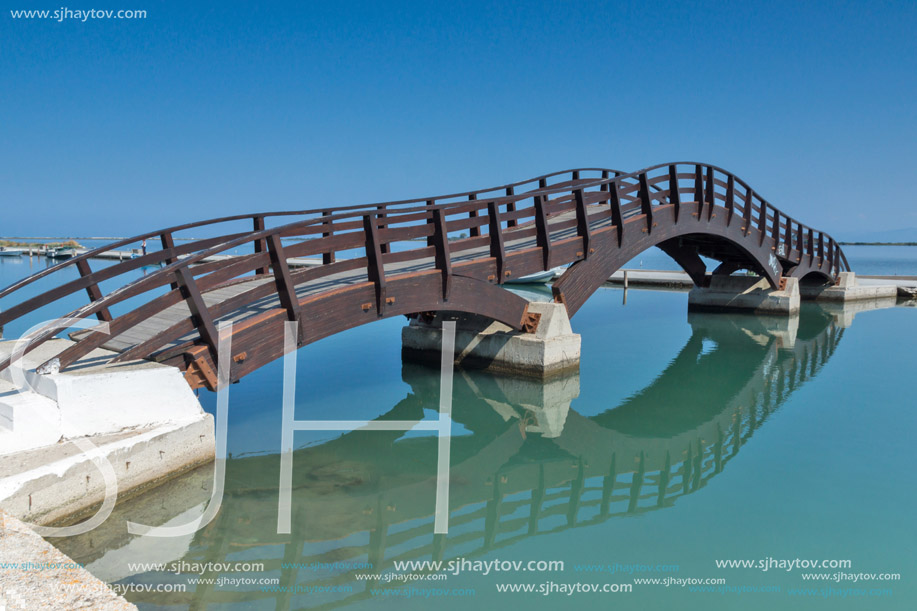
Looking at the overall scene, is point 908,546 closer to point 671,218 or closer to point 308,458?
point 308,458

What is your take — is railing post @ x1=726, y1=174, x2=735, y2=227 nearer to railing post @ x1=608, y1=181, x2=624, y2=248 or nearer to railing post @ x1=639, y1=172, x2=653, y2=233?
railing post @ x1=639, y1=172, x2=653, y2=233

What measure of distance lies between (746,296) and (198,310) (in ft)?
65.2

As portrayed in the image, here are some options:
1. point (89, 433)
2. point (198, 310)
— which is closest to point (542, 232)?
point (198, 310)

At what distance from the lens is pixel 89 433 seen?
5609 millimetres

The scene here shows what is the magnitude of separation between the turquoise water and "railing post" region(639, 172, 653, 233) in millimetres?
3184

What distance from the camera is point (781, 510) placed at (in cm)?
625

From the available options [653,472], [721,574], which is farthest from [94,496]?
[653,472]

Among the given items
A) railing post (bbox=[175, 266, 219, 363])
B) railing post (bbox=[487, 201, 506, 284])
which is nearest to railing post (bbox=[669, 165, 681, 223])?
railing post (bbox=[487, 201, 506, 284])

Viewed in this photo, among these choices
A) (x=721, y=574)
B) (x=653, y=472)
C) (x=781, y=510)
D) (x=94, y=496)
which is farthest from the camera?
(x=653, y=472)

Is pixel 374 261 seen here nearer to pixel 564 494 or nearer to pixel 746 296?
pixel 564 494

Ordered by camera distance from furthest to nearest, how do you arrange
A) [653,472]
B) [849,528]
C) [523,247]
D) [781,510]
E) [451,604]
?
[523,247]
[653,472]
[781,510]
[849,528]
[451,604]

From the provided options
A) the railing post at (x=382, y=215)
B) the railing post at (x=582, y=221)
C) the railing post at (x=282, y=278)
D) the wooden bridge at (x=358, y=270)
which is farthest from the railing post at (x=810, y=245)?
the railing post at (x=282, y=278)

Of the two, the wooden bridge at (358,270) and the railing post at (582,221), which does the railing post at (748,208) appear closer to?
the wooden bridge at (358,270)

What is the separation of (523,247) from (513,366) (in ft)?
7.06
